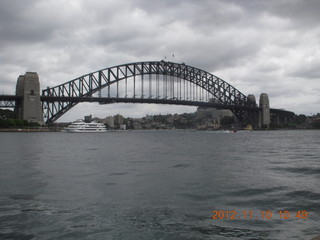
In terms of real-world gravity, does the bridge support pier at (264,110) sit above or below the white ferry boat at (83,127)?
above

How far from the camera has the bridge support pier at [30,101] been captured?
90.0 meters

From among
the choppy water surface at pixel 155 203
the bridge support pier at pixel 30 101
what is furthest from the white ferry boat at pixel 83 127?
the choppy water surface at pixel 155 203

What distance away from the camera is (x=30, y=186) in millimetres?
12445

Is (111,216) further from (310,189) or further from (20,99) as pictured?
(20,99)

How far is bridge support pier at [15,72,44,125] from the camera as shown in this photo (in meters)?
90.0

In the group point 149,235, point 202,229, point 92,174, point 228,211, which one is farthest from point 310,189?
point 92,174

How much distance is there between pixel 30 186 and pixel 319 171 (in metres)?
12.2

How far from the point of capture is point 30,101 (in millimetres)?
90750
